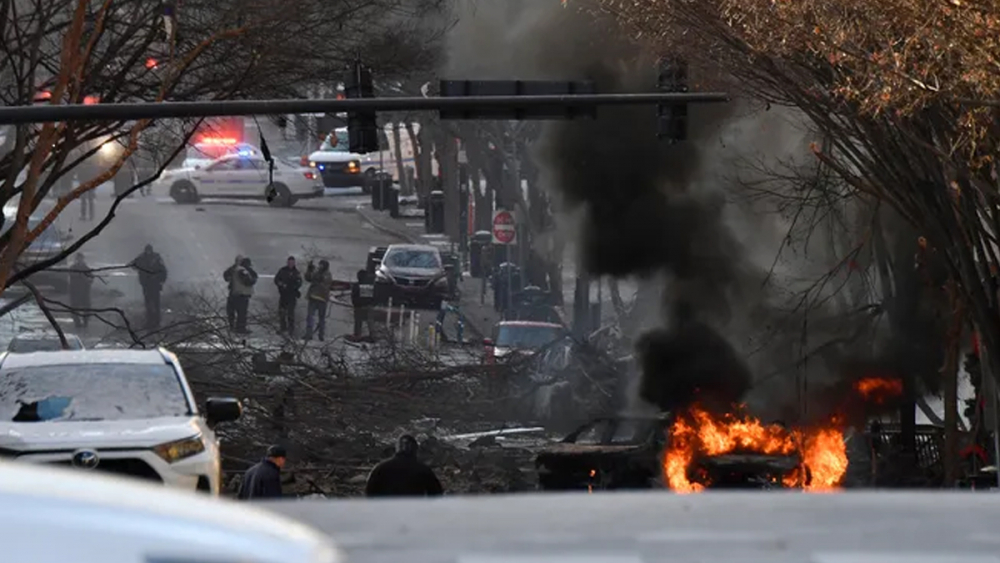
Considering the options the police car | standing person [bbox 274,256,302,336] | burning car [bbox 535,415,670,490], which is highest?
the police car

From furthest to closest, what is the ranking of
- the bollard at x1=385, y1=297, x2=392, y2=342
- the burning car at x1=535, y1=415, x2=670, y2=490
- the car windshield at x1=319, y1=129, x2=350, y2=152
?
1. the car windshield at x1=319, y1=129, x2=350, y2=152
2. the bollard at x1=385, y1=297, x2=392, y2=342
3. the burning car at x1=535, y1=415, x2=670, y2=490

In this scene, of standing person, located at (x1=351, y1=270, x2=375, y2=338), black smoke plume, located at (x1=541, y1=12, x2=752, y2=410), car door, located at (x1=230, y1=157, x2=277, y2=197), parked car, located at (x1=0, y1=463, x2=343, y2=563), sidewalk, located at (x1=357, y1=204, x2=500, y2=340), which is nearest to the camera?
parked car, located at (x1=0, y1=463, x2=343, y2=563)

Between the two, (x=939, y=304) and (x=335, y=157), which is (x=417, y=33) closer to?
(x=939, y=304)

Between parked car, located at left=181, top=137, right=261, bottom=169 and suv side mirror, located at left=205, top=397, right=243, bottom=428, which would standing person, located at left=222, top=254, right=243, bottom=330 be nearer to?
parked car, located at left=181, top=137, right=261, bottom=169

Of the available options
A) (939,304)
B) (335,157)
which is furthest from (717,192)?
(335,157)

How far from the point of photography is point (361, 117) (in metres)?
18.6

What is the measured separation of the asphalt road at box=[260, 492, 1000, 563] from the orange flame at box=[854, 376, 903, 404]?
3280 cm

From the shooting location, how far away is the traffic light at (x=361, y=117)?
17.9 metres

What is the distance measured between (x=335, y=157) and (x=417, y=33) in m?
28.8

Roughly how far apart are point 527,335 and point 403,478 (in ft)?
79.8

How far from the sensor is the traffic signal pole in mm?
15438

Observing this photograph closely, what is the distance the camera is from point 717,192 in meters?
40.9

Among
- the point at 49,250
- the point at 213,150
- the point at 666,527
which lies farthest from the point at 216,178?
the point at 666,527

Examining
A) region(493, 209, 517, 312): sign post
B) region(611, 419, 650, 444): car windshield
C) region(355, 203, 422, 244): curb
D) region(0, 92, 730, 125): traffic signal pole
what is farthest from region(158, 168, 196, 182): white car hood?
region(0, 92, 730, 125): traffic signal pole
